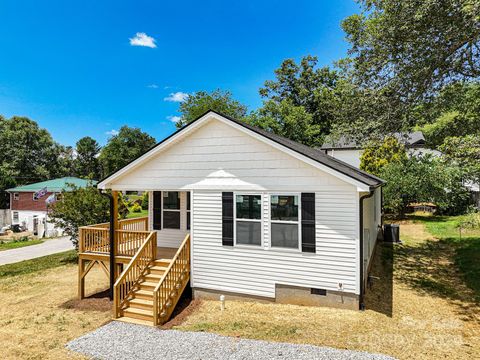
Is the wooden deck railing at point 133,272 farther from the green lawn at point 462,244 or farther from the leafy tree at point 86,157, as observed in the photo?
the leafy tree at point 86,157

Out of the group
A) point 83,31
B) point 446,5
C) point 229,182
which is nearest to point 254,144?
point 229,182

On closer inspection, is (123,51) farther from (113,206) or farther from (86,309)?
(86,309)

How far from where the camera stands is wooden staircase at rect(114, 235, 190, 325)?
296 inches

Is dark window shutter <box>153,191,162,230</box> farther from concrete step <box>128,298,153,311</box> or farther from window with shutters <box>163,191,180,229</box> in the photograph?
concrete step <box>128,298,153,311</box>

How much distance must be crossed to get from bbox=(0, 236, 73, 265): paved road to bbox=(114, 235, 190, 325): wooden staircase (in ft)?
41.7

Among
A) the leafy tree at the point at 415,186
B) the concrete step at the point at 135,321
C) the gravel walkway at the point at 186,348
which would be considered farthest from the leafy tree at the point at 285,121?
the gravel walkway at the point at 186,348

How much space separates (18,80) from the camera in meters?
32.5

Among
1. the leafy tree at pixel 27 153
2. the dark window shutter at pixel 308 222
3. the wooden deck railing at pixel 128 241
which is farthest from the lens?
the leafy tree at pixel 27 153

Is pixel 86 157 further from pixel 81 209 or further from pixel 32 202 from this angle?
pixel 81 209

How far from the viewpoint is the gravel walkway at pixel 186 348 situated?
5.29m

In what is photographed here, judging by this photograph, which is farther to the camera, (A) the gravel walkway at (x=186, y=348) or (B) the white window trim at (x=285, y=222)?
(B) the white window trim at (x=285, y=222)

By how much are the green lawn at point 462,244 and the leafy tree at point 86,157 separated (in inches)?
2672

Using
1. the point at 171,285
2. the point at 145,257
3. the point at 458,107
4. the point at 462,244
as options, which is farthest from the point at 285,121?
the point at 171,285

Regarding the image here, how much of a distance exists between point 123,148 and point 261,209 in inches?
2108
